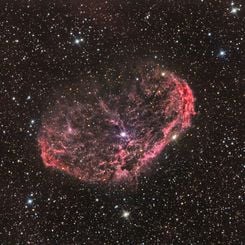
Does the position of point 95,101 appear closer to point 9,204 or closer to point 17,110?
point 17,110

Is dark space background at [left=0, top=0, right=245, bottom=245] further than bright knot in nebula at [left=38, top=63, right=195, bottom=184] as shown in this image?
No

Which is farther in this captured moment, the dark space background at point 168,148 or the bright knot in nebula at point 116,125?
the bright knot in nebula at point 116,125

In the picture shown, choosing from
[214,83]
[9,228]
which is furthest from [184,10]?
[9,228]

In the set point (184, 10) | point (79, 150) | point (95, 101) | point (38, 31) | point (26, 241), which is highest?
point (184, 10)
